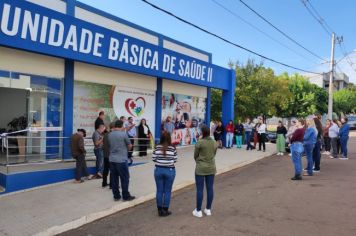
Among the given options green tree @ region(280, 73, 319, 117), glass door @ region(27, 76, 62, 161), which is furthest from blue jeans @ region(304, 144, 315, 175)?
green tree @ region(280, 73, 319, 117)

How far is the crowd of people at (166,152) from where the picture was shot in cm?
Answer: 687

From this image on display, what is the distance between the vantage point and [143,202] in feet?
27.1

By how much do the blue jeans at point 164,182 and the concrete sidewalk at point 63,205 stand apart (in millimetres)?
1123

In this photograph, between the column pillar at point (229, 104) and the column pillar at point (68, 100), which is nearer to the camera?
the column pillar at point (68, 100)

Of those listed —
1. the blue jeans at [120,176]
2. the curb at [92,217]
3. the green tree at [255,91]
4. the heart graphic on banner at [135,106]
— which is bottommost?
the curb at [92,217]

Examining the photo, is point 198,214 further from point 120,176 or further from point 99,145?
point 99,145

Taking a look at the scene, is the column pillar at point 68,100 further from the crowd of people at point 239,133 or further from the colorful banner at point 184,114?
the crowd of people at point 239,133

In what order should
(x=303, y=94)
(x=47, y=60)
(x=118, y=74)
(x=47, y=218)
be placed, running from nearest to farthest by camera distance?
1. (x=47, y=218)
2. (x=47, y=60)
3. (x=118, y=74)
4. (x=303, y=94)

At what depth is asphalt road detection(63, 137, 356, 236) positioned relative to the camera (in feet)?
19.9

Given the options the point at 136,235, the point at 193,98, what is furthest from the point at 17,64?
the point at 193,98

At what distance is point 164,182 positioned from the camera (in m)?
6.98

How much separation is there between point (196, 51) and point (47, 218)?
1406 cm

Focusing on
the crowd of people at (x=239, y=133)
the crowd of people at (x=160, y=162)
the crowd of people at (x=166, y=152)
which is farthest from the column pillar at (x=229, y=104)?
the crowd of people at (x=160, y=162)

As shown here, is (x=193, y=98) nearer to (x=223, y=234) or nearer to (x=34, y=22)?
(x=34, y=22)
